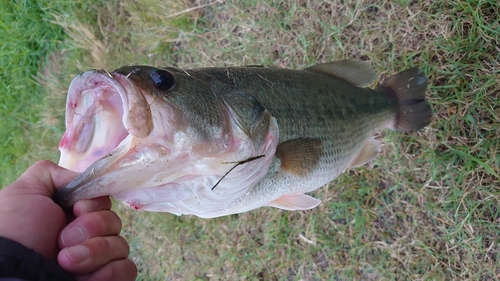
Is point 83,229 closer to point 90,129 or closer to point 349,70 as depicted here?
point 90,129

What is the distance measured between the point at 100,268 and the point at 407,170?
1.96m

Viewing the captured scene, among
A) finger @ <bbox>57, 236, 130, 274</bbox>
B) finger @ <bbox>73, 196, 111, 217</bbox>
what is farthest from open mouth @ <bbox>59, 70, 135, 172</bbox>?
finger @ <bbox>57, 236, 130, 274</bbox>

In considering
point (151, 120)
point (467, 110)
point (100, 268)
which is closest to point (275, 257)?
point (467, 110)

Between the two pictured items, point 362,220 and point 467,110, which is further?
point 362,220

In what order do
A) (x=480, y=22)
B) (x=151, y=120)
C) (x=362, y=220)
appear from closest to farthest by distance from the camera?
(x=151, y=120) < (x=480, y=22) < (x=362, y=220)

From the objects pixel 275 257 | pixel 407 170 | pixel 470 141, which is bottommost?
pixel 275 257

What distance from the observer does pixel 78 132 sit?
1.42m

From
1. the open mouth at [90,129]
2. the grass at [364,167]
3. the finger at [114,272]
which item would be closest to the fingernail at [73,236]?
the finger at [114,272]

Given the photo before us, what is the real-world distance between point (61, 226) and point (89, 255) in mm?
143

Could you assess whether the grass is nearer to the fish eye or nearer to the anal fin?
the anal fin

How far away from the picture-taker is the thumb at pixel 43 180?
1365 millimetres

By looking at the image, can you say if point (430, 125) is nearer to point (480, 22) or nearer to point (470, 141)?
point (470, 141)

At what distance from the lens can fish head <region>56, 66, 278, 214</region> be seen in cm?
124

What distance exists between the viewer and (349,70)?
2.18 meters
